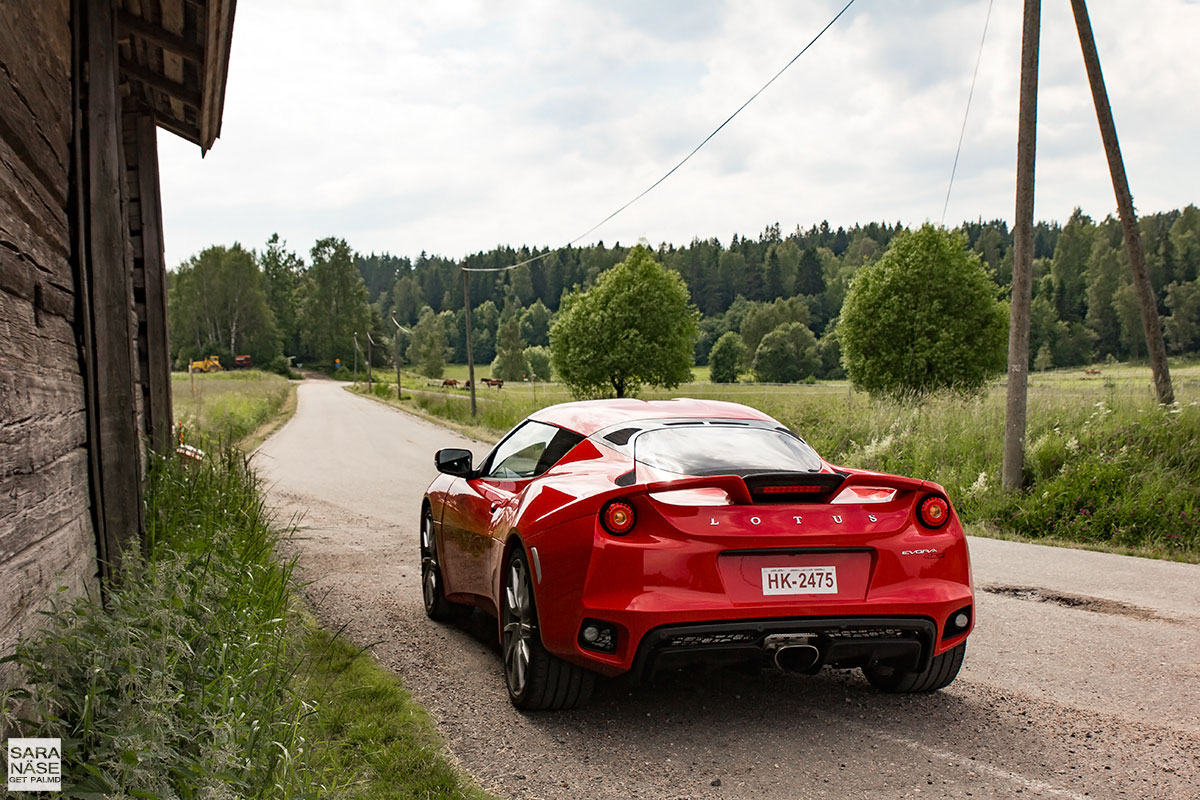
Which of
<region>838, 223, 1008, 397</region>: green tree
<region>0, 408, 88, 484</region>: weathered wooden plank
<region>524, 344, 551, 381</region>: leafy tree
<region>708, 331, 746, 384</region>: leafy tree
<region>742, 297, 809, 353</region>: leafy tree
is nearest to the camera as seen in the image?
<region>0, 408, 88, 484</region>: weathered wooden plank

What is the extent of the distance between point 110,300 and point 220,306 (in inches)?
4519

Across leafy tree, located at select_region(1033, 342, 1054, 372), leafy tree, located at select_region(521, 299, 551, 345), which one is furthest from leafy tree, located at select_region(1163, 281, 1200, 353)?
leafy tree, located at select_region(521, 299, 551, 345)

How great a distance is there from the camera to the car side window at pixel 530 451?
17.4 feet

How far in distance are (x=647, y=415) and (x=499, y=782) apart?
209 cm

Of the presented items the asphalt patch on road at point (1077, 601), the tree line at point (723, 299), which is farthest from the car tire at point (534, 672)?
the tree line at point (723, 299)

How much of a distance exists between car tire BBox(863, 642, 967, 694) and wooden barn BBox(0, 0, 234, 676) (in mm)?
3693

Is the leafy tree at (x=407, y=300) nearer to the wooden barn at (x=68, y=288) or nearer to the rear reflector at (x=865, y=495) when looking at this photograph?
the wooden barn at (x=68, y=288)

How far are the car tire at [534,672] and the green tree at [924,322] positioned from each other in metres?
29.5

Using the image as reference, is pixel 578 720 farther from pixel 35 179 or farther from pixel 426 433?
pixel 426 433

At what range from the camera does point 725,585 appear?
4.01 m

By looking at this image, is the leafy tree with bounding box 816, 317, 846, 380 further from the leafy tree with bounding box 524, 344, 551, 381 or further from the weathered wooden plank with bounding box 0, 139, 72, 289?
the weathered wooden plank with bounding box 0, 139, 72, 289

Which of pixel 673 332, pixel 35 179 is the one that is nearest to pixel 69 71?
pixel 35 179

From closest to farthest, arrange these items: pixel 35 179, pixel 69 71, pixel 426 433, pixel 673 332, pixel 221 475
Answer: pixel 35 179 → pixel 69 71 → pixel 221 475 → pixel 426 433 → pixel 673 332

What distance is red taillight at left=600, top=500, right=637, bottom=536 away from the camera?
4.09 metres
